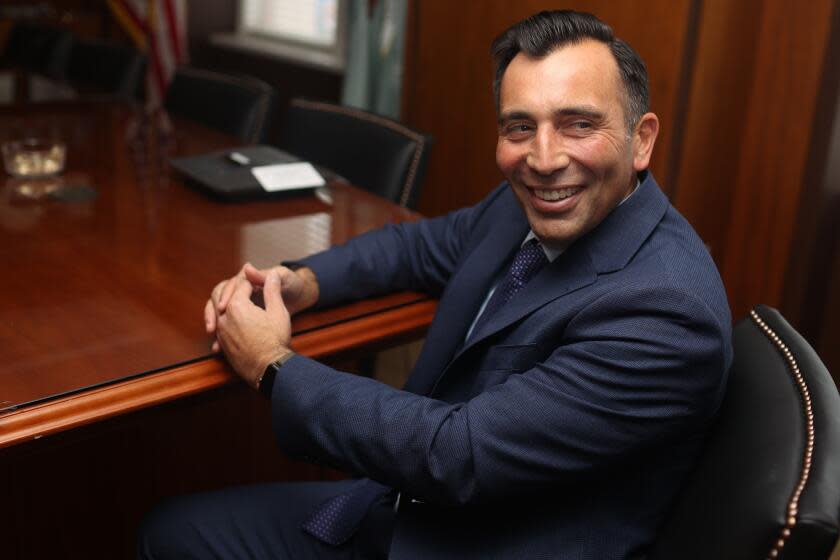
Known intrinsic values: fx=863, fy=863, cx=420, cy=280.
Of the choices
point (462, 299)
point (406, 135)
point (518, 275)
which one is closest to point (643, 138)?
point (518, 275)

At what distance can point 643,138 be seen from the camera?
1.26 m

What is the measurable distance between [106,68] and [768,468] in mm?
3311

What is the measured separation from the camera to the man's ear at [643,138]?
1.24 meters

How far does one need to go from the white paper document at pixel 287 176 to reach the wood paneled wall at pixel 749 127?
1.10m

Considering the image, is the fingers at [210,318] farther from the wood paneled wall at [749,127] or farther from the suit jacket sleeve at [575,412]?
the wood paneled wall at [749,127]

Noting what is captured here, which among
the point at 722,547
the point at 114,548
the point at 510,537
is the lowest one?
the point at 114,548

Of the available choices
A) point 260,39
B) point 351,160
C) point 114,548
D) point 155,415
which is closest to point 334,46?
point 260,39

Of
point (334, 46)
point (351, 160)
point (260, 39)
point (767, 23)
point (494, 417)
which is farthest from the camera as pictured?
point (260, 39)

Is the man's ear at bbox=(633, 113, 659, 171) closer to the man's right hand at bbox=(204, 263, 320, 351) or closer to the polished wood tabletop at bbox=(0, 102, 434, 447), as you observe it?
the polished wood tabletop at bbox=(0, 102, 434, 447)

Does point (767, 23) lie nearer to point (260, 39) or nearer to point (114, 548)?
point (114, 548)

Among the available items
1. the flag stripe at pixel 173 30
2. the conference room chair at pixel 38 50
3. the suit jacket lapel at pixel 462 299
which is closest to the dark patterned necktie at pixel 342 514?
the suit jacket lapel at pixel 462 299

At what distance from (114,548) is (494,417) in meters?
0.99

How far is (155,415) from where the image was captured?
1174 millimetres

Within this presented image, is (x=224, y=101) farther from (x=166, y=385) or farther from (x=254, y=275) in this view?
(x=166, y=385)
